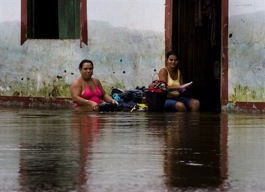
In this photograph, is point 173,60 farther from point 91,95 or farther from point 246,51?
point 91,95

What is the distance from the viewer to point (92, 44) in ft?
63.0

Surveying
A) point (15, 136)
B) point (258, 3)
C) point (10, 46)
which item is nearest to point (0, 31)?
point (10, 46)

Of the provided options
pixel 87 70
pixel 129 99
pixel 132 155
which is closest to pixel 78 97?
pixel 87 70

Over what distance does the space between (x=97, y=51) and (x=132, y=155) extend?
10527 millimetres

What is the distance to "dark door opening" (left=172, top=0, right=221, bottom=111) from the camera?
62.6 feet

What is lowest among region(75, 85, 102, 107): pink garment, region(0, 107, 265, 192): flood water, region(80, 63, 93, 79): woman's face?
region(0, 107, 265, 192): flood water

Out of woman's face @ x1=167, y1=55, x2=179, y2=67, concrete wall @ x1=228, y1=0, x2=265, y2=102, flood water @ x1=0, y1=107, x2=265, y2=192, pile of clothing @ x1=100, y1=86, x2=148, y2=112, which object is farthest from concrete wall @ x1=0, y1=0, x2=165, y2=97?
flood water @ x1=0, y1=107, x2=265, y2=192

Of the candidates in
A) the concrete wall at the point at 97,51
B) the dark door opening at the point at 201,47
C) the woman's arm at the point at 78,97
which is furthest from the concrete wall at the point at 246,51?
the woman's arm at the point at 78,97

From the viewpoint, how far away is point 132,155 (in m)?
8.75

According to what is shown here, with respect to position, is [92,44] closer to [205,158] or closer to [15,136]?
[15,136]

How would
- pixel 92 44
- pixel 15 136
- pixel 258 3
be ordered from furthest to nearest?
1. pixel 92 44
2. pixel 258 3
3. pixel 15 136

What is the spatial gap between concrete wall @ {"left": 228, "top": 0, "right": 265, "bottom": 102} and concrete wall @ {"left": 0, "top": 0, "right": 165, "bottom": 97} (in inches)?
53.6

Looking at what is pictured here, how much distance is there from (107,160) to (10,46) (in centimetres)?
1195

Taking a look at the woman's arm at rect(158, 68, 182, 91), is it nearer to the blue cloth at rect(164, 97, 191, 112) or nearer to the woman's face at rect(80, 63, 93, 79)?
the blue cloth at rect(164, 97, 191, 112)
